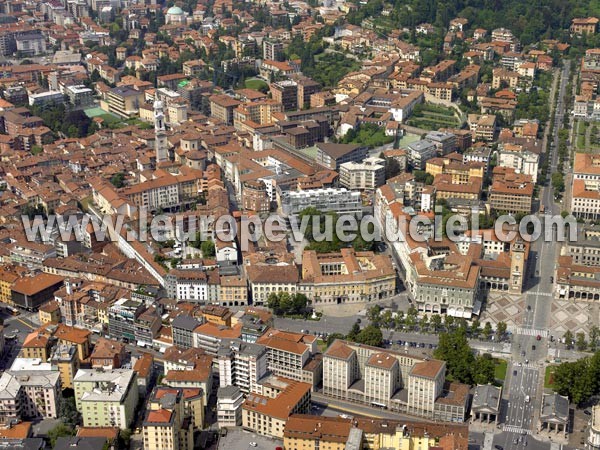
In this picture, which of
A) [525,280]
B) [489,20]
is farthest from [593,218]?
[489,20]

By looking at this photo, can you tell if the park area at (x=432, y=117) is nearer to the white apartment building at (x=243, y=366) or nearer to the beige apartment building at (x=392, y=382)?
the beige apartment building at (x=392, y=382)

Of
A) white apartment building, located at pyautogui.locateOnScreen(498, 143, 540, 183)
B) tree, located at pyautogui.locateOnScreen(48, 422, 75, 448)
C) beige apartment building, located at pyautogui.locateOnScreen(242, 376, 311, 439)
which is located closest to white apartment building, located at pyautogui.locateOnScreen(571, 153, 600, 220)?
white apartment building, located at pyautogui.locateOnScreen(498, 143, 540, 183)

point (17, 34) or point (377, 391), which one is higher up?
point (17, 34)

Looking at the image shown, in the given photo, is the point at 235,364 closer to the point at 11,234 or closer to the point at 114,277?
the point at 114,277

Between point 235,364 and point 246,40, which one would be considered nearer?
point 235,364

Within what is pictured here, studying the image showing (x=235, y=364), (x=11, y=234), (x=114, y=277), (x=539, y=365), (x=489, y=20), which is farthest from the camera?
(x=489, y=20)

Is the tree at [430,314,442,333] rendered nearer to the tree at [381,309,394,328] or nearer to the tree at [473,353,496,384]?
the tree at [381,309,394,328]

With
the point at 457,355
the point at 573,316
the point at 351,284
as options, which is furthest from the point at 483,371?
the point at 351,284

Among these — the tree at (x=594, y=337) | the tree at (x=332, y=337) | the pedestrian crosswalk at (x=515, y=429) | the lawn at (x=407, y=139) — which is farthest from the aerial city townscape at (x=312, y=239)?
the tree at (x=332, y=337)
